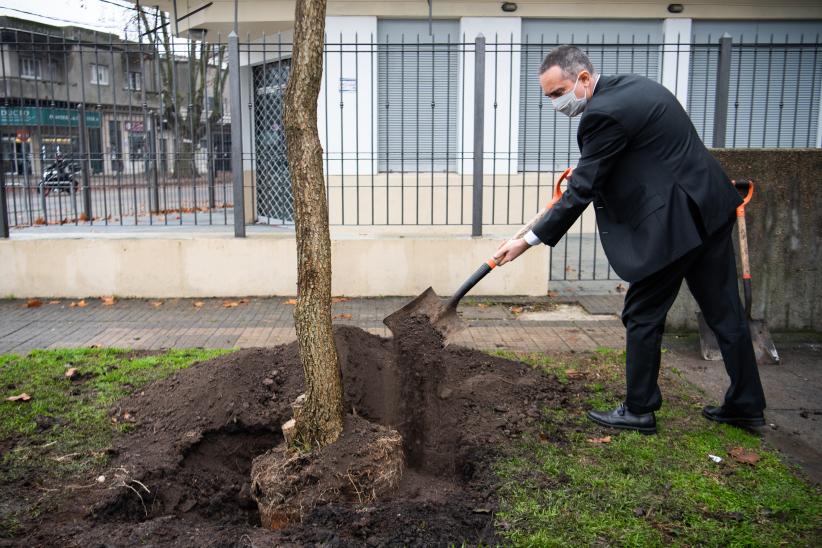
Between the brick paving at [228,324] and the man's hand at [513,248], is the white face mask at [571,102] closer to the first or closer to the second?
the man's hand at [513,248]

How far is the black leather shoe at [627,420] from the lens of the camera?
4203 mm

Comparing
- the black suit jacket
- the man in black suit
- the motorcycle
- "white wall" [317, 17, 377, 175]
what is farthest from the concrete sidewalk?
"white wall" [317, 17, 377, 175]

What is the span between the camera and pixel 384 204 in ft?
42.4

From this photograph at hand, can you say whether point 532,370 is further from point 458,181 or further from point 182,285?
point 458,181

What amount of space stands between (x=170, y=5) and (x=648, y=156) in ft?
38.1

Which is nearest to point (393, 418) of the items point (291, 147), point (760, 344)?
point (291, 147)

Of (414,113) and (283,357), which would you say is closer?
(283,357)

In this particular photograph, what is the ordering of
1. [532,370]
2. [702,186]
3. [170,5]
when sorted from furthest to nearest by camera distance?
[170,5], [532,370], [702,186]

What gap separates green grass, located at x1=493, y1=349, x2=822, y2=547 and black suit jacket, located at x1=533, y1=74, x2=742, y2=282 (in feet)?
3.16

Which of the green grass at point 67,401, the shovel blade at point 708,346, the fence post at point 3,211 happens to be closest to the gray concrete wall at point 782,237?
the shovel blade at point 708,346

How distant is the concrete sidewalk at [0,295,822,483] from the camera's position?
17.2 ft

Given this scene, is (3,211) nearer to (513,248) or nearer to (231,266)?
(231,266)

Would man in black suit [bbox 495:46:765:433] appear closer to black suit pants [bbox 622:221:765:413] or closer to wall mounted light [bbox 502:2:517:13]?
black suit pants [bbox 622:221:765:413]

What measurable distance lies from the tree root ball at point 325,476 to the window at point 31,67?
656cm
